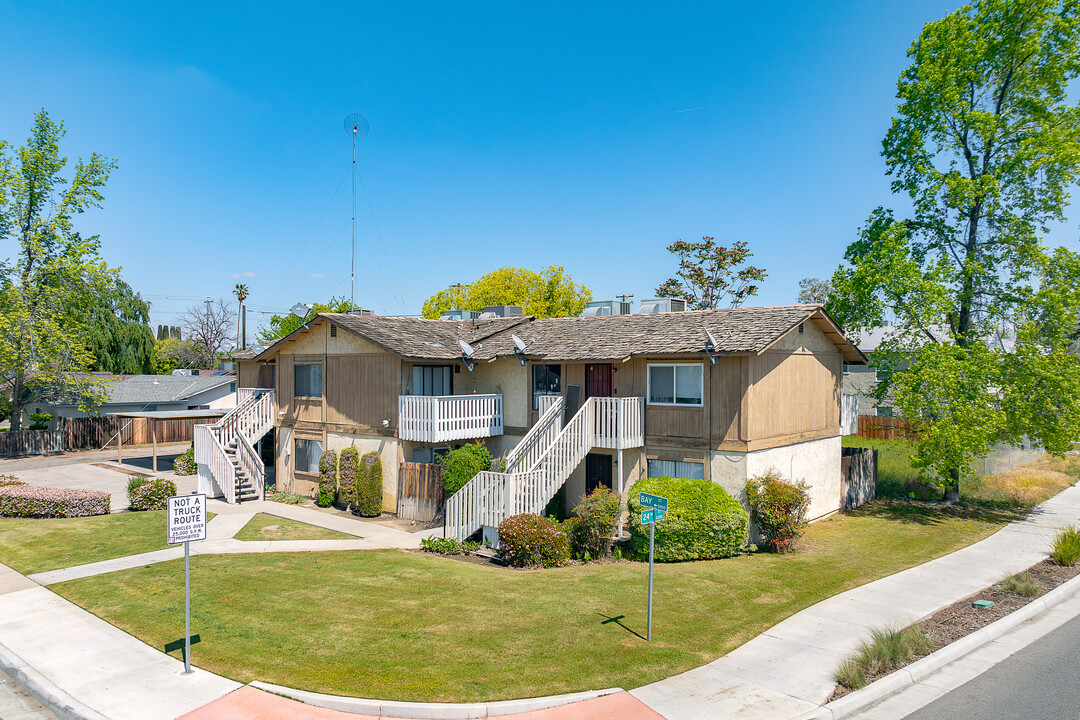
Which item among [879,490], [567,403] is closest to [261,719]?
[567,403]

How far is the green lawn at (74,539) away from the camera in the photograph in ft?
49.9

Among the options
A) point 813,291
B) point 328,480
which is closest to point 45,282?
point 328,480

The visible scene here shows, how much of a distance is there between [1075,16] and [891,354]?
11.9 m

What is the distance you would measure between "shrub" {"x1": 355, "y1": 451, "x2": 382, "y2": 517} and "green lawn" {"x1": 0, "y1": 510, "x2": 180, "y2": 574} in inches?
226

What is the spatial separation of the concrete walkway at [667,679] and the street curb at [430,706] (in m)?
0.09

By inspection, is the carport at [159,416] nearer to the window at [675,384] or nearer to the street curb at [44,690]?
the street curb at [44,690]

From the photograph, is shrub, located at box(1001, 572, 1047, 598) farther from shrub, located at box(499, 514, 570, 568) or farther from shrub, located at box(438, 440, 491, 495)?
shrub, located at box(438, 440, 491, 495)

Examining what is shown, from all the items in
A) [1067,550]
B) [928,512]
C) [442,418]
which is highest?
[442,418]

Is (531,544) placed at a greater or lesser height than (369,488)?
lesser

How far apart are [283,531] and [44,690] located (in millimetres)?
10008

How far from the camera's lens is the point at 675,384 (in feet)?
62.5

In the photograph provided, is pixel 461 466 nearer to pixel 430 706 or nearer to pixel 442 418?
pixel 442 418

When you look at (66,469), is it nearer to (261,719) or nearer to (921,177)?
(261,719)

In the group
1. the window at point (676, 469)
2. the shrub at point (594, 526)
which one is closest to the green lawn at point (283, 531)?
the shrub at point (594, 526)
